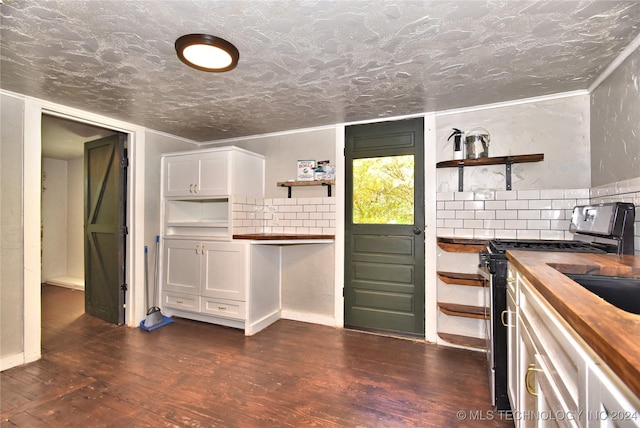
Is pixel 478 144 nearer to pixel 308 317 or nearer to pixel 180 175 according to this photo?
pixel 308 317

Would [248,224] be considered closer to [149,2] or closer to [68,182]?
[149,2]

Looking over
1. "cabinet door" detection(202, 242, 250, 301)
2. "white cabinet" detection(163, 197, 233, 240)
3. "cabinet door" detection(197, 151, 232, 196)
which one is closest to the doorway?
"white cabinet" detection(163, 197, 233, 240)

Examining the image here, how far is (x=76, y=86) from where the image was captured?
7.47 feet

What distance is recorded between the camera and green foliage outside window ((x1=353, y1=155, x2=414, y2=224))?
9.79 ft

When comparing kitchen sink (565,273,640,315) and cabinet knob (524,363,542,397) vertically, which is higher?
kitchen sink (565,273,640,315)

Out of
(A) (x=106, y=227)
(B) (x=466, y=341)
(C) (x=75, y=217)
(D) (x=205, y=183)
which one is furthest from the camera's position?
(C) (x=75, y=217)

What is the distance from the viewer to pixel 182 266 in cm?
333

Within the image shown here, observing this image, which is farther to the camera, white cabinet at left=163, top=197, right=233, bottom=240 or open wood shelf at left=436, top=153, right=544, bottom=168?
white cabinet at left=163, top=197, right=233, bottom=240

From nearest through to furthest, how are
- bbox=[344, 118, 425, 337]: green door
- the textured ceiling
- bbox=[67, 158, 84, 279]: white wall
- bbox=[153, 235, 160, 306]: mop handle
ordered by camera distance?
1. the textured ceiling
2. bbox=[344, 118, 425, 337]: green door
3. bbox=[153, 235, 160, 306]: mop handle
4. bbox=[67, 158, 84, 279]: white wall

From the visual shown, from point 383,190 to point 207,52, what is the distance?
80.2 inches

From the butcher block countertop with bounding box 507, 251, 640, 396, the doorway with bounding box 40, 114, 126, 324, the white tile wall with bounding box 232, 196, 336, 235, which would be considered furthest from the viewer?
the doorway with bounding box 40, 114, 126, 324

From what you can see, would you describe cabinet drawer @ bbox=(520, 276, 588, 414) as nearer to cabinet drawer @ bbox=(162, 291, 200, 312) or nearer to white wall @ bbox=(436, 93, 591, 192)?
white wall @ bbox=(436, 93, 591, 192)

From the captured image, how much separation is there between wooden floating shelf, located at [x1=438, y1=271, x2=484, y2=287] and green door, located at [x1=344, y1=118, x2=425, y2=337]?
296mm

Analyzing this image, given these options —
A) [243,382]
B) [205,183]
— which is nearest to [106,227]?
[205,183]
